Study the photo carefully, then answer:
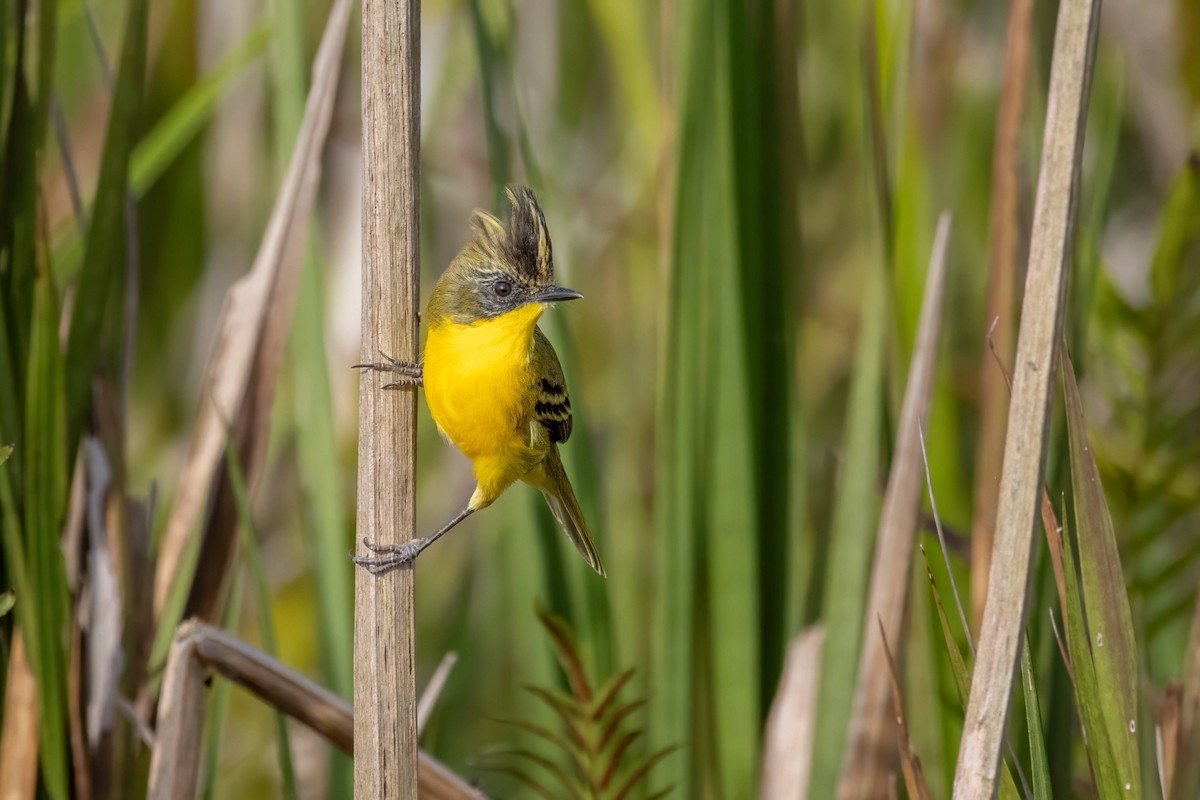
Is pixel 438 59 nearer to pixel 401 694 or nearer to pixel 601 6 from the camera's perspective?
pixel 601 6

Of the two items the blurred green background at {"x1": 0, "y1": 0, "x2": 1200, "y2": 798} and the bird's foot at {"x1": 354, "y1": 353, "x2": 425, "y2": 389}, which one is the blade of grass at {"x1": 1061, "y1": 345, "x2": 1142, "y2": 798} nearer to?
the blurred green background at {"x1": 0, "y1": 0, "x2": 1200, "y2": 798}

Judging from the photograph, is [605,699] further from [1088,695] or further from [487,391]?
[1088,695]

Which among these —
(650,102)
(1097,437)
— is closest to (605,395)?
(650,102)

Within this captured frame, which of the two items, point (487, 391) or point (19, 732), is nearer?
point (19, 732)

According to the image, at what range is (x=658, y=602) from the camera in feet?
7.14

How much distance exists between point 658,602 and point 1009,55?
3.77 ft

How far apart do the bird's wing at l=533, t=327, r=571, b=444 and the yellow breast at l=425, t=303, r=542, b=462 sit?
0.05 meters

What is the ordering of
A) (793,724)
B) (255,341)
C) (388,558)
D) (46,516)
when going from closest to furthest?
(388,558)
(46,516)
(255,341)
(793,724)

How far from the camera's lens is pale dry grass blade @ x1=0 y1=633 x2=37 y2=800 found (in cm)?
182

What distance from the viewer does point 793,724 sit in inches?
92.0

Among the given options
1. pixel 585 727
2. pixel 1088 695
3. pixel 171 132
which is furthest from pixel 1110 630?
pixel 171 132

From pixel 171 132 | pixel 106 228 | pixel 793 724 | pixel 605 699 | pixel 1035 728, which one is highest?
pixel 171 132

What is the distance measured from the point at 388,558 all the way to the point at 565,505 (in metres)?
0.90

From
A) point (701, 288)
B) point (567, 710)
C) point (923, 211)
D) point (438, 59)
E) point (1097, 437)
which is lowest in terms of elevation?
point (567, 710)
